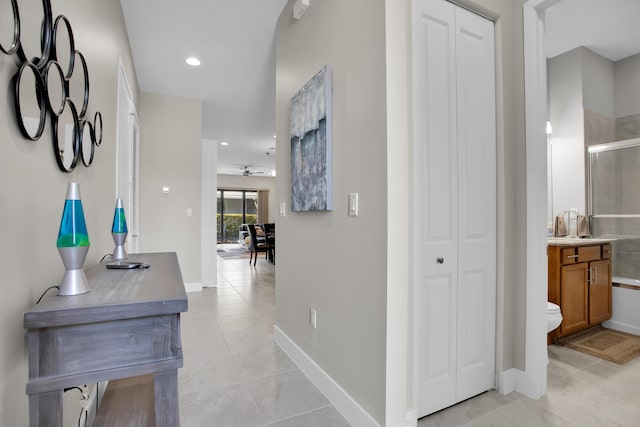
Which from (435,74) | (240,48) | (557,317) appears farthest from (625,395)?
(240,48)

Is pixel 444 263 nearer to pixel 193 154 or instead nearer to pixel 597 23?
pixel 597 23

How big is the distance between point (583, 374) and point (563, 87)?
2.92 metres

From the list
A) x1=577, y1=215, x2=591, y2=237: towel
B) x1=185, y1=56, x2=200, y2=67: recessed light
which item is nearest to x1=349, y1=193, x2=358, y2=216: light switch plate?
x1=185, y1=56, x2=200, y2=67: recessed light

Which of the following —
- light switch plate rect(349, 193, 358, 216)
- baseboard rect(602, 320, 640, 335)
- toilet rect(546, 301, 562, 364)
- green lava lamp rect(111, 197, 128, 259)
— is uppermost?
light switch plate rect(349, 193, 358, 216)

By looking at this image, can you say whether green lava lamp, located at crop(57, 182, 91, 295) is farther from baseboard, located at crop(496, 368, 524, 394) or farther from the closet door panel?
baseboard, located at crop(496, 368, 524, 394)

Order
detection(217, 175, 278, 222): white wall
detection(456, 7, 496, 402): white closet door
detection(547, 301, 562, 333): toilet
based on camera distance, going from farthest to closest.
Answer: detection(217, 175, 278, 222): white wall < detection(547, 301, 562, 333): toilet < detection(456, 7, 496, 402): white closet door

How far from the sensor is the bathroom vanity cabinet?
2477 mm

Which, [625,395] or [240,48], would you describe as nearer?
[625,395]

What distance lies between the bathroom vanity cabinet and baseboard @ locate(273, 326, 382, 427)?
1.88 meters

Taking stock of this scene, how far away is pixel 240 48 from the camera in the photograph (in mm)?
3088

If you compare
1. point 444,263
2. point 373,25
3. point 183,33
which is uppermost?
point 183,33

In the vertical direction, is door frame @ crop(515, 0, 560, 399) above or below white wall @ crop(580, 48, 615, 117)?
below

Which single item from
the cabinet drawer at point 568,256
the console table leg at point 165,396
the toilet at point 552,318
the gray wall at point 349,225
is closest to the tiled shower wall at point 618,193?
the cabinet drawer at point 568,256

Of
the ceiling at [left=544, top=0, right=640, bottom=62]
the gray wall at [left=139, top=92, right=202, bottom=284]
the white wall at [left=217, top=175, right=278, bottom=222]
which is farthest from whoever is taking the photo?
the white wall at [left=217, top=175, right=278, bottom=222]
